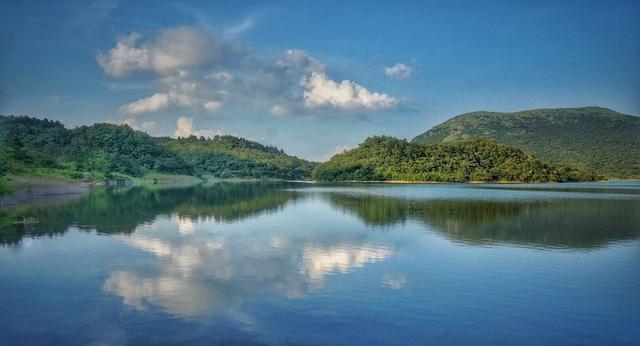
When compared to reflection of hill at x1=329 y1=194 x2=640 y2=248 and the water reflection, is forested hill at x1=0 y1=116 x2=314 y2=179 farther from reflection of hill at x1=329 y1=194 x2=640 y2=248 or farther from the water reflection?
reflection of hill at x1=329 y1=194 x2=640 y2=248

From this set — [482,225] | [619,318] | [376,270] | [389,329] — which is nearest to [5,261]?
[376,270]

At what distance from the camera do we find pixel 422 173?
422 feet

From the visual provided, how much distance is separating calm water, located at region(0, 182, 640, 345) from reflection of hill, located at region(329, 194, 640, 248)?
0.93 ft

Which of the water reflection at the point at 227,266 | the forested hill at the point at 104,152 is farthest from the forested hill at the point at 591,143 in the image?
the water reflection at the point at 227,266

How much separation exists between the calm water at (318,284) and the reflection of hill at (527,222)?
0.93ft

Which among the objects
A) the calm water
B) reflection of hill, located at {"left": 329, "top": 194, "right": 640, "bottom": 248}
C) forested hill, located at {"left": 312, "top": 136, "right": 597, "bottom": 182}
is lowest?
the calm water

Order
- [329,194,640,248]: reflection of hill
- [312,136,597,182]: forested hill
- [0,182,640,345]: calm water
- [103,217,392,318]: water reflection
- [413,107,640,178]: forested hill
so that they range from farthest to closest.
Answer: [413,107,640,178]: forested hill, [312,136,597,182]: forested hill, [329,194,640,248]: reflection of hill, [103,217,392,318]: water reflection, [0,182,640,345]: calm water

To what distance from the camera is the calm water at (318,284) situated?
1056 cm

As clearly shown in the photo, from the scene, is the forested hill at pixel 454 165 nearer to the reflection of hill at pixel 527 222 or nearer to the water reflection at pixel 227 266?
the reflection of hill at pixel 527 222

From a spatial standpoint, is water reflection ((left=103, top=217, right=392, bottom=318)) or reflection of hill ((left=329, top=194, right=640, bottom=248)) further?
reflection of hill ((left=329, top=194, right=640, bottom=248))

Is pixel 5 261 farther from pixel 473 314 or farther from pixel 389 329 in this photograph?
pixel 473 314

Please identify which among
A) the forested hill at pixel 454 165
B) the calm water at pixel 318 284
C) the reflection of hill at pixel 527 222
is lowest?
the calm water at pixel 318 284

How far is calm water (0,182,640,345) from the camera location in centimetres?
1056

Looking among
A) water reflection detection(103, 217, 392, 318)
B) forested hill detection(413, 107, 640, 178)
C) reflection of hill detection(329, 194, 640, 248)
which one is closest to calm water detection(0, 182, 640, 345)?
water reflection detection(103, 217, 392, 318)
